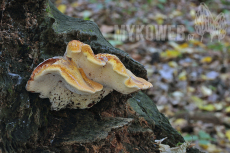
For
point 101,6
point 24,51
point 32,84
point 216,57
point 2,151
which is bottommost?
point 216,57

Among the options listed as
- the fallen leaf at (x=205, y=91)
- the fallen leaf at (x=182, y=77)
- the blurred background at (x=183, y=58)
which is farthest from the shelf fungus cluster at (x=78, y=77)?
the fallen leaf at (x=182, y=77)

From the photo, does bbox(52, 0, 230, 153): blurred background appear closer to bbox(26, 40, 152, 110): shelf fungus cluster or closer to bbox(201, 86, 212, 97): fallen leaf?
bbox(201, 86, 212, 97): fallen leaf

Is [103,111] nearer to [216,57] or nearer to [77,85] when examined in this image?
[77,85]

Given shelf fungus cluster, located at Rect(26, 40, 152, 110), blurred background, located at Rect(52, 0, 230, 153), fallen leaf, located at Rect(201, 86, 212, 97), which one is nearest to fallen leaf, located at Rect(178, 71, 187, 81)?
blurred background, located at Rect(52, 0, 230, 153)

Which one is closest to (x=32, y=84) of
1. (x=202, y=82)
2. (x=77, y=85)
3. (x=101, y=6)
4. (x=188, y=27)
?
(x=77, y=85)

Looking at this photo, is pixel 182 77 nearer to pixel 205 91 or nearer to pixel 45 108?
pixel 205 91
